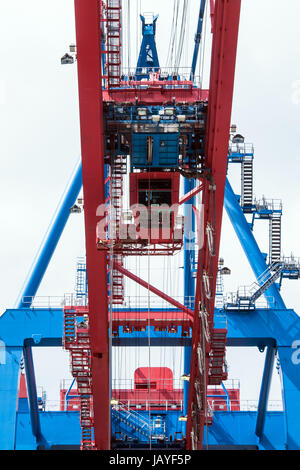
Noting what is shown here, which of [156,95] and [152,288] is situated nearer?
[156,95]

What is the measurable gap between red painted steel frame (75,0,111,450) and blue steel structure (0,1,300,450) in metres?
3.69

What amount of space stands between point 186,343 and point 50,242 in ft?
23.1

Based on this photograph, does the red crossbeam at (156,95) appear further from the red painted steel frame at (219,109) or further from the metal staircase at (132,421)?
the metal staircase at (132,421)

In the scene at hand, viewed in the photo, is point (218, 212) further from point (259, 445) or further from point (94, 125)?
point (259, 445)

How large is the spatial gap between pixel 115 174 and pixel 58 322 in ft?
22.5

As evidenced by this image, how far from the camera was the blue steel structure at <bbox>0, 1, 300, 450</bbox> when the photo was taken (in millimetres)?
24703

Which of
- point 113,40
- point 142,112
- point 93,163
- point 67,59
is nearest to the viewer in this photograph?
point 93,163

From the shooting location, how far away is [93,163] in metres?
16.6

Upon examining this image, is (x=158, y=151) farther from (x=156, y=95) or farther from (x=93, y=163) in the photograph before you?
(x=156, y=95)

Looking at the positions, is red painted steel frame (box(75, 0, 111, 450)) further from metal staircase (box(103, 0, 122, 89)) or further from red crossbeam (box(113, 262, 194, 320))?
metal staircase (box(103, 0, 122, 89))

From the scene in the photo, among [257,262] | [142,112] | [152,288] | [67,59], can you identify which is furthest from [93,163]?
[257,262]

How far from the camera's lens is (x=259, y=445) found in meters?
29.3

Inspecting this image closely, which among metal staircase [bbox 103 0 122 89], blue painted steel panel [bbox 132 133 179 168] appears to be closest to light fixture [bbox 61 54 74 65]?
metal staircase [bbox 103 0 122 89]

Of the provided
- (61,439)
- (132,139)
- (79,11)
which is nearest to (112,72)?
(132,139)
